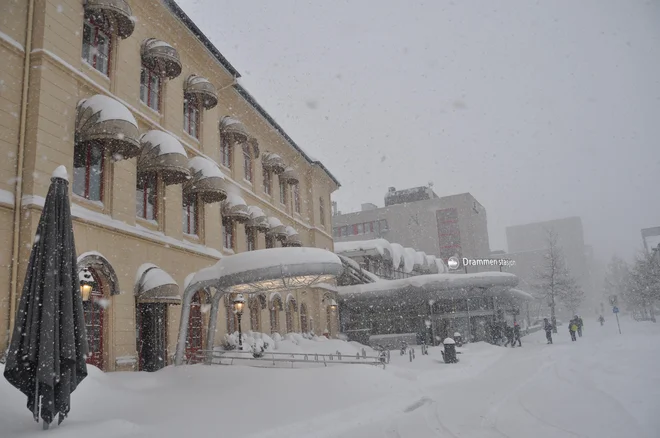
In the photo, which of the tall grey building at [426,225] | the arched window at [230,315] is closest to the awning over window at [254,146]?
the arched window at [230,315]

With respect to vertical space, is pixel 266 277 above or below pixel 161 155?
below

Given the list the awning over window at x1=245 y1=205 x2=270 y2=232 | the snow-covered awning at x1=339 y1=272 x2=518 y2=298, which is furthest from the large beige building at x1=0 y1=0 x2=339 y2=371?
the snow-covered awning at x1=339 y1=272 x2=518 y2=298

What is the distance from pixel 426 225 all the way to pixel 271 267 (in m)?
55.9

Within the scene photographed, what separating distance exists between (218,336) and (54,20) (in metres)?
11.3

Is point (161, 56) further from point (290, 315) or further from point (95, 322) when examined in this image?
point (290, 315)

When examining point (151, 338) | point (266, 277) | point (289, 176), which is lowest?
point (151, 338)

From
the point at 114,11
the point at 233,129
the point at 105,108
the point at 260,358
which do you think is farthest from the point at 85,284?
the point at 233,129

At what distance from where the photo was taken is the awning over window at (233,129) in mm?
20953

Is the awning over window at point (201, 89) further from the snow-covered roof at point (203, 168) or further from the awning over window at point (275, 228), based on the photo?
the awning over window at point (275, 228)

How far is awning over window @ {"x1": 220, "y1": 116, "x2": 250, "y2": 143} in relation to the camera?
68.7ft

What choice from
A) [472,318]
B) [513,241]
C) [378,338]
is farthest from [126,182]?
[513,241]

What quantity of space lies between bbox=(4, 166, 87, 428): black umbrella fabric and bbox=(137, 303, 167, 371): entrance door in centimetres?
733

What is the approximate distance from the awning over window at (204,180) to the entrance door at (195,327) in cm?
364

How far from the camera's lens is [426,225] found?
66812mm
